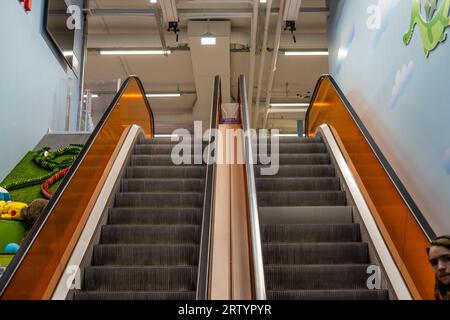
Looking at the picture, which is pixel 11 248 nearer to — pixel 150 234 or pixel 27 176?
pixel 150 234

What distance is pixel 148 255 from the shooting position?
5113 mm

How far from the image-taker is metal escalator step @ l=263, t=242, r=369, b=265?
5051 mm

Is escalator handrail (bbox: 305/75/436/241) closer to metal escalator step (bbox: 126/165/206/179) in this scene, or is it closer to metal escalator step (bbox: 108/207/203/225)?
metal escalator step (bbox: 108/207/203/225)

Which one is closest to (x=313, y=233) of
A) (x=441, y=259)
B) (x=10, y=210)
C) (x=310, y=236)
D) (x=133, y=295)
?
(x=310, y=236)

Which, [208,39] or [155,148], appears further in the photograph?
[208,39]

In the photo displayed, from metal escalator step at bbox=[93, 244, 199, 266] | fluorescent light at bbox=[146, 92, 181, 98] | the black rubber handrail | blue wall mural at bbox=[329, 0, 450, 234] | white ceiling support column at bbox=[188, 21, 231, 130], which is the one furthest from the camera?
fluorescent light at bbox=[146, 92, 181, 98]

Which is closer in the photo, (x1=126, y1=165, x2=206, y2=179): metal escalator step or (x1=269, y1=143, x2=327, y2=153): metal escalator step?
(x1=126, y1=165, x2=206, y2=179): metal escalator step

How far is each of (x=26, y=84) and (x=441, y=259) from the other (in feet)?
24.4

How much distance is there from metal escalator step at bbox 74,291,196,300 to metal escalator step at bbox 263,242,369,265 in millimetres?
975

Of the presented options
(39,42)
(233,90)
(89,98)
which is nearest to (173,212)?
(39,42)

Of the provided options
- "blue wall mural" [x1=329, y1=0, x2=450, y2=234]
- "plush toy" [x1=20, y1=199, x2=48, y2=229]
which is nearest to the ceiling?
"blue wall mural" [x1=329, y1=0, x2=450, y2=234]

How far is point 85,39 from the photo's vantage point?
12133mm

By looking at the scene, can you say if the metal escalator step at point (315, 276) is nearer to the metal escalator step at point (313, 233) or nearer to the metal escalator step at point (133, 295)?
the metal escalator step at point (313, 233)
